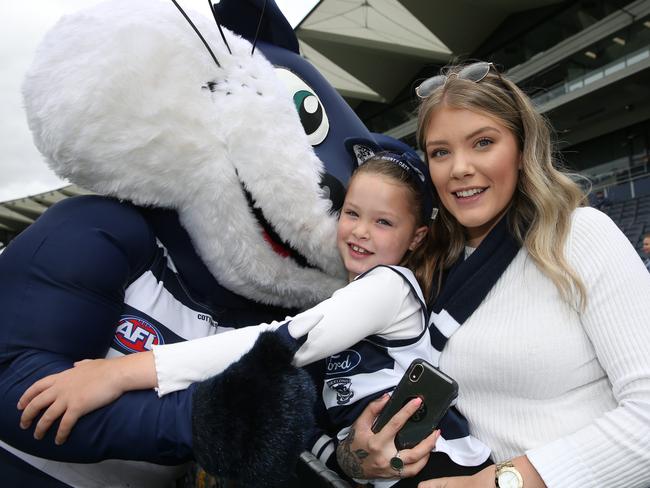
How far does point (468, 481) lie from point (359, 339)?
415 mm

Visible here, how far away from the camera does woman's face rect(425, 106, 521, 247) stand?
1440 millimetres

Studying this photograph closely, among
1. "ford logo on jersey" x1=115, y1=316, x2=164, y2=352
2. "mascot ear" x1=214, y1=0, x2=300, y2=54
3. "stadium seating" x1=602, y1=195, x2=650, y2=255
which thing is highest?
"mascot ear" x1=214, y1=0, x2=300, y2=54

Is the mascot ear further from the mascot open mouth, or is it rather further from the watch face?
the watch face

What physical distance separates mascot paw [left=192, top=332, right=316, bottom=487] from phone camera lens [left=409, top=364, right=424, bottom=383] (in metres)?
0.32

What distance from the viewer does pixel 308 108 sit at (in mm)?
1595

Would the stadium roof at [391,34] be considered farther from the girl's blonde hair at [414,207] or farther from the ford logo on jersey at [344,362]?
the ford logo on jersey at [344,362]

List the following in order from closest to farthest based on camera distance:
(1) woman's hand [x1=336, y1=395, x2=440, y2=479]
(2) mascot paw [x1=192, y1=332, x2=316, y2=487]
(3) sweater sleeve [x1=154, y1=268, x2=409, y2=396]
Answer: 1. (2) mascot paw [x1=192, y1=332, x2=316, y2=487]
2. (3) sweater sleeve [x1=154, y1=268, x2=409, y2=396]
3. (1) woman's hand [x1=336, y1=395, x2=440, y2=479]

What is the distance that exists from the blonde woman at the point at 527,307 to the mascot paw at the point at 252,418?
0.35 metres

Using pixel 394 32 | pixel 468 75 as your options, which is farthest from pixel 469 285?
pixel 394 32

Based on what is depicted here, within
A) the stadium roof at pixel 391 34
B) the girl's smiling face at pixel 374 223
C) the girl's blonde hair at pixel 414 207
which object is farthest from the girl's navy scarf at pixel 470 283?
the stadium roof at pixel 391 34

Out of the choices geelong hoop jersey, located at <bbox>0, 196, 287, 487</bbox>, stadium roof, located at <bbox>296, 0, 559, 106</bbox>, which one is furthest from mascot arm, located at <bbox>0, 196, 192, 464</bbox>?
stadium roof, located at <bbox>296, 0, 559, 106</bbox>

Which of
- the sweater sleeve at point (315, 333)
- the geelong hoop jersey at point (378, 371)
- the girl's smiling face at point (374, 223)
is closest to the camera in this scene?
the sweater sleeve at point (315, 333)

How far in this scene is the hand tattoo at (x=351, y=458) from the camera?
1336 mm

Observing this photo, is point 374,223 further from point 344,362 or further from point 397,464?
point 397,464
